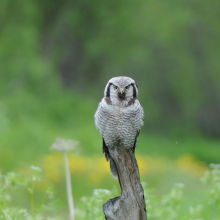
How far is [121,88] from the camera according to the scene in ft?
6.57

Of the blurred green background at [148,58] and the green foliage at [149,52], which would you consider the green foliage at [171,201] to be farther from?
the green foliage at [149,52]

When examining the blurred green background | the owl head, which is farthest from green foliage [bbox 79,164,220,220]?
the blurred green background

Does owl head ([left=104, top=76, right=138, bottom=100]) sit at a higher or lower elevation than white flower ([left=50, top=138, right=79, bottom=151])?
higher

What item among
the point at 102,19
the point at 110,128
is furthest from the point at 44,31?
the point at 110,128

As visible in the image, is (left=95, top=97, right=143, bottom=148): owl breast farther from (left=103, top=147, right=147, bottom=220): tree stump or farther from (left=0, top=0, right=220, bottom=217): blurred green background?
(left=0, top=0, right=220, bottom=217): blurred green background

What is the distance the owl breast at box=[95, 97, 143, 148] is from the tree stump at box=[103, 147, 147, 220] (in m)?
0.23

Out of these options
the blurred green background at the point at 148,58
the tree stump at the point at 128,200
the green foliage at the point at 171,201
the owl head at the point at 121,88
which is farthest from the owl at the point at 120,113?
the blurred green background at the point at 148,58

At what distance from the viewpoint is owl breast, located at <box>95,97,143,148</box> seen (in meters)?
2.03

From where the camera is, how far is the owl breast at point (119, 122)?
2033mm

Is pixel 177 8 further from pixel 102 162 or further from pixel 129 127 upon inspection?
pixel 129 127

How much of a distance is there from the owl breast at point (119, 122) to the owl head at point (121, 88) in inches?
2.2

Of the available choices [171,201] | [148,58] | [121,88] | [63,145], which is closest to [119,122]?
[121,88]

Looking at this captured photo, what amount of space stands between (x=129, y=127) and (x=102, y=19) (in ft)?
19.5

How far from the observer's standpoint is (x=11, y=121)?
588cm
